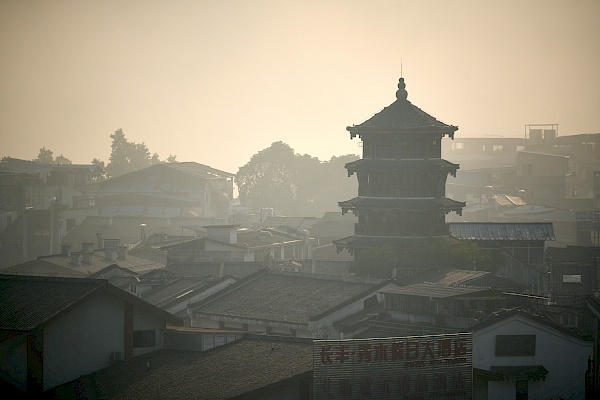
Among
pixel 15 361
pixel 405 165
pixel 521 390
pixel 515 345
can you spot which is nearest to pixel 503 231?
pixel 405 165

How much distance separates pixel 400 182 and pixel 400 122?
3947 millimetres

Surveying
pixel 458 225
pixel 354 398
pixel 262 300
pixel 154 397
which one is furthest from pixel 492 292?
pixel 458 225

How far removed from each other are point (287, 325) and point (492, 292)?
10072mm

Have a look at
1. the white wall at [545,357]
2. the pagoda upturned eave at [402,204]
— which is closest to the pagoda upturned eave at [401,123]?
the pagoda upturned eave at [402,204]

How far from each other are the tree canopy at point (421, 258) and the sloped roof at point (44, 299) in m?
30.9

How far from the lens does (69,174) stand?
154 meters

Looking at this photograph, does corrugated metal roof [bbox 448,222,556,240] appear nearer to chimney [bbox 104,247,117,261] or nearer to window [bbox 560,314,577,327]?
window [bbox 560,314,577,327]

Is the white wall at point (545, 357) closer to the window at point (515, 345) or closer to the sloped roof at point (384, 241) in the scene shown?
the window at point (515, 345)

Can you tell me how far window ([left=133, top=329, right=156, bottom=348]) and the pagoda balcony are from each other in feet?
120

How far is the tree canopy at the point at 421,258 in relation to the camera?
7619cm

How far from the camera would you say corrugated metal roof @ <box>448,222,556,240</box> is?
85750 millimetres

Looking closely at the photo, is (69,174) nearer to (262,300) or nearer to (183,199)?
(183,199)

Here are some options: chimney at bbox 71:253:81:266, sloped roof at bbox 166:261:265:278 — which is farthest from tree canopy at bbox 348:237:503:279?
chimney at bbox 71:253:81:266

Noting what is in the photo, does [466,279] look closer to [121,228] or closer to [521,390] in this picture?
[521,390]
